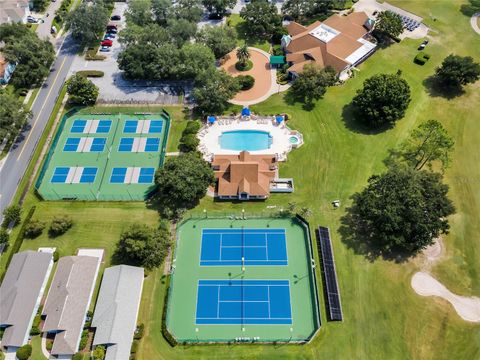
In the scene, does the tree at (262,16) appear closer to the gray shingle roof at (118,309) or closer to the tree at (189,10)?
the tree at (189,10)

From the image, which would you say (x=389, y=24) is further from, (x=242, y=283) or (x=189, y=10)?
(x=242, y=283)

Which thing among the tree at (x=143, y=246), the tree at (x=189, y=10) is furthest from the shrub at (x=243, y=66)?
the tree at (x=143, y=246)

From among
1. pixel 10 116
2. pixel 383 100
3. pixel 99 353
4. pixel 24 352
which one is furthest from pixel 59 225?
pixel 383 100

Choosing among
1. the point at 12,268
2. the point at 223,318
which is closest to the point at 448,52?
the point at 223,318

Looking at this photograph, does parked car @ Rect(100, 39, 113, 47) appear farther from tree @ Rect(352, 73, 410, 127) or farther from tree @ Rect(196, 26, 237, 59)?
tree @ Rect(352, 73, 410, 127)

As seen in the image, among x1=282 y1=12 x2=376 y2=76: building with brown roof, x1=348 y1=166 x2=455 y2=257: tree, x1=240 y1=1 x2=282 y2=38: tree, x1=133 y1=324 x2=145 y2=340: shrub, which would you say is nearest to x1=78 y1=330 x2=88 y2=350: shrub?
x1=133 y1=324 x2=145 y2=340: shrub
